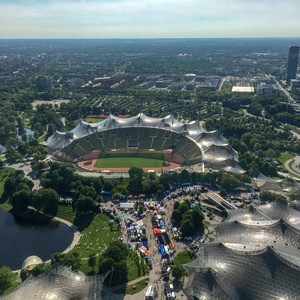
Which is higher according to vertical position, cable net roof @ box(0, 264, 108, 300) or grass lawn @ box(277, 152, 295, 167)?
cable net roof @ box(0, 264, 108, 300)

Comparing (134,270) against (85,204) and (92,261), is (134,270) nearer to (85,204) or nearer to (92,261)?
(92,261)

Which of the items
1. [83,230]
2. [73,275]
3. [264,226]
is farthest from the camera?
[83,230]

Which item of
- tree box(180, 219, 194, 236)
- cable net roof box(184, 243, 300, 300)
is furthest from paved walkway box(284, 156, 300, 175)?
cable net roof box(184, 243, 300, 300)

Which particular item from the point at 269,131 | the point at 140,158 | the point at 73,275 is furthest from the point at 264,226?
the point at 269,131

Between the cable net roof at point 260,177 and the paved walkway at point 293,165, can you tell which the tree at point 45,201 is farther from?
the paved walkway at point 293,165

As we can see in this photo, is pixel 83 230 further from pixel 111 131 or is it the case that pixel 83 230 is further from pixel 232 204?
pixel 111 131

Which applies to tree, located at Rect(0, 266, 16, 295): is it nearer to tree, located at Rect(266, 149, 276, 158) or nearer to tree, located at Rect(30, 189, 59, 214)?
tree, located at Rect(30, 189, 59, 214)
